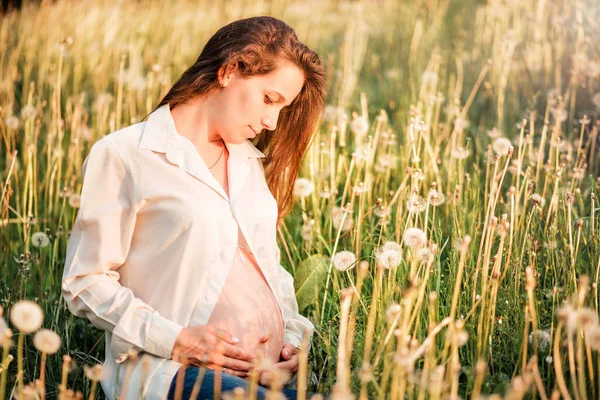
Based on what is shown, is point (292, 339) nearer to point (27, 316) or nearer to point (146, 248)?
point (146, 248)

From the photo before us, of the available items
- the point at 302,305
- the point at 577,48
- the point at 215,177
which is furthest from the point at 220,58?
the point at 577,48

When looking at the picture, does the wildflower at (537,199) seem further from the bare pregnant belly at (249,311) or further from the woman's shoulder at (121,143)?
the woman's shoulder at (121,143)

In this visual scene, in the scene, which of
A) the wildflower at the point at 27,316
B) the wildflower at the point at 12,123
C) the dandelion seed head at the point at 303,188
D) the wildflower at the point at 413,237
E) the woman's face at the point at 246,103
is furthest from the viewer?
the wildflower at the point at 12,123

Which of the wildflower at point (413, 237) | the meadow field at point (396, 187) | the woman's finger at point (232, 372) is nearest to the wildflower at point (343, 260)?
the meadow field at point (396, 187)

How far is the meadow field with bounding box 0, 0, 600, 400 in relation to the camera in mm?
1948

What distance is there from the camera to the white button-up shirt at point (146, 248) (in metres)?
2.06

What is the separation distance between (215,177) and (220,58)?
36 cm

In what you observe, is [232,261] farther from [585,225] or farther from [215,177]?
[585,225]

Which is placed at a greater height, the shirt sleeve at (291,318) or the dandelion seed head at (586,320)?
the dandelion seed head at (586,320)

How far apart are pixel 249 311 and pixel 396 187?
1288 millimetres

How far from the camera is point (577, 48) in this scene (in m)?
4.34

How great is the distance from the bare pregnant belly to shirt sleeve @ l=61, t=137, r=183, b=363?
0.53 ft

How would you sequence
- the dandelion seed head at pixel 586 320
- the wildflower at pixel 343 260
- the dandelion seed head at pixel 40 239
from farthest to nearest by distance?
1. the dandelion seed head at pixel 40 239
2. the wildflower at pixel 343 260
3. the dandelion seed head at pixel 586 320

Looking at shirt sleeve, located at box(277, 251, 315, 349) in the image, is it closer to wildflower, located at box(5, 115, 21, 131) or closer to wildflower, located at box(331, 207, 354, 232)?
wildflower, located at box(331, 207, 354, 232)
